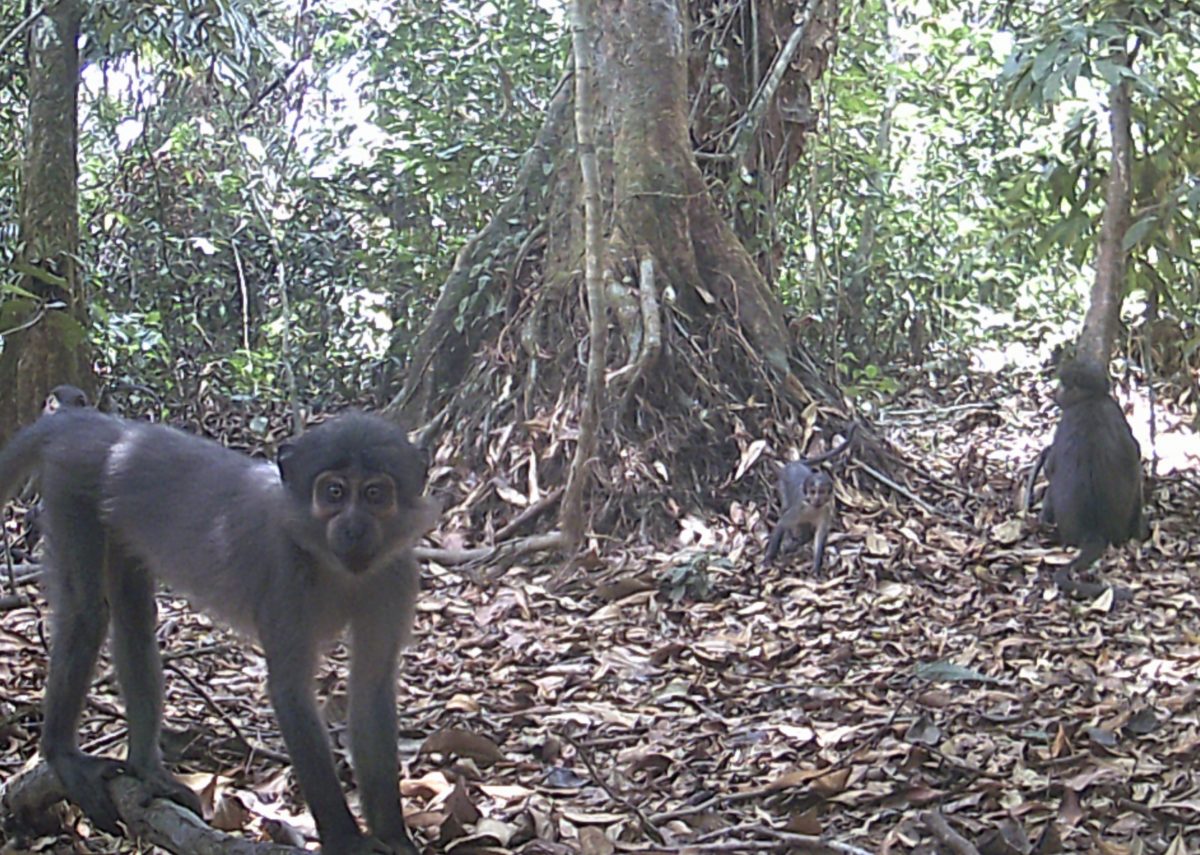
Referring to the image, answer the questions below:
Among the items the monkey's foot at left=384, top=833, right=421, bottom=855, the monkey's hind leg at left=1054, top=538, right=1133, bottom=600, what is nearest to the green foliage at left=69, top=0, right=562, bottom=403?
the monkey's hind leg at left=1054, top=538, right=1133, bottom=600

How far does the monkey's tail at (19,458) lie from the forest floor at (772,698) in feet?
2.33

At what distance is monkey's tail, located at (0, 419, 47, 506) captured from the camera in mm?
3857

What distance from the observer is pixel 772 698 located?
5.09m

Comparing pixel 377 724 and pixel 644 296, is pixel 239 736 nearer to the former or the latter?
pixel 377 724

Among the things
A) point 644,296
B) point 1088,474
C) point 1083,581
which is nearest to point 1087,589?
point 1083,581

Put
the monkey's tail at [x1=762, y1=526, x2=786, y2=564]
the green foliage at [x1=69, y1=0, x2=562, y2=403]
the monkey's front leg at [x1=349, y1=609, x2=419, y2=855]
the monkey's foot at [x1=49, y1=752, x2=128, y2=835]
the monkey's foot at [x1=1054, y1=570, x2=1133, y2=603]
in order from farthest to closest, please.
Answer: the green foliage at [x1=69, y1=0, x2=562, y2=403]
the monkey's tail at [x1=762, y1=526, x2=786, y2=564]
the monkey's foot at [x1=1054, y1=570, x2=1133, y2=603]
the monkey's foot at [x1=49, y1=752, x2=128, y2=835]
the monkey's front leg at [x1=349, y1=609, x2=419, y2=855]

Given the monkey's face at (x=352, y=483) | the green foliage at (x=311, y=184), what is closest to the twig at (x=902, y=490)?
the green foliage at (x=311, y=184)

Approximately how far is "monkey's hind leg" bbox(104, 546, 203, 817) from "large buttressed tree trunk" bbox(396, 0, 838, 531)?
11.5 feet

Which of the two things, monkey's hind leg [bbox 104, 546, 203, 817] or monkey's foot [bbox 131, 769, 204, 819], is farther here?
monkey's hind leg [bbox 104, 546, 203, 817]

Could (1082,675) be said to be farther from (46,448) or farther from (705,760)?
(46,448)

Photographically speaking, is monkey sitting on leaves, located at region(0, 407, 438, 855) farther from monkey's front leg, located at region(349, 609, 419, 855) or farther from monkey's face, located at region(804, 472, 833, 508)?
monkey's face, located at region(804, 472, 833, 508)

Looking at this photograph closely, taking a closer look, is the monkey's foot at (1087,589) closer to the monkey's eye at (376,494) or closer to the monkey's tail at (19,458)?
the monkey's eye at (376,494)

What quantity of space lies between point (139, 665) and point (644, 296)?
429cm

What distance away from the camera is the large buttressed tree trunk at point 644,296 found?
7457 mm
